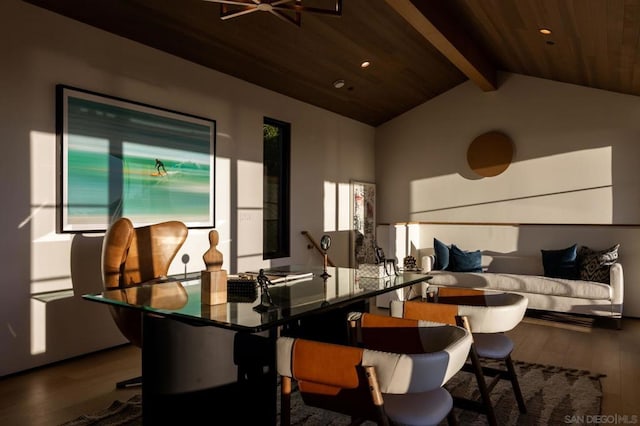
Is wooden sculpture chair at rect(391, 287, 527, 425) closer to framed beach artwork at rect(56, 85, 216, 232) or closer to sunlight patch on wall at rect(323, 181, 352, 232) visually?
framed beach artwork at rect(56, 85, 216, 232)

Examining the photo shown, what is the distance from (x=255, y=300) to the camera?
2227 millimetres

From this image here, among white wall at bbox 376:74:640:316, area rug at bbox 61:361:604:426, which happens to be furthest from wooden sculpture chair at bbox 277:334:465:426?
white wall at bbox 376:74:640:316

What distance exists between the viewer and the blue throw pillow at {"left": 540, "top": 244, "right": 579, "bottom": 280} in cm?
555

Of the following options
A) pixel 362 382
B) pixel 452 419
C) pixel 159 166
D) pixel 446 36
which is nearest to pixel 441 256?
pixel 446 36

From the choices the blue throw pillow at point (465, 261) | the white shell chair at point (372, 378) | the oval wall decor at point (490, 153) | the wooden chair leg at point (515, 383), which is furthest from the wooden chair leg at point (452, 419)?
the oval wall decor at point (490, 153)

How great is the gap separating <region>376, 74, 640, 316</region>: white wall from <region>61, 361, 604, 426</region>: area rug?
9.80 feet

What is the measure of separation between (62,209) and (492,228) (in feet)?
17.7

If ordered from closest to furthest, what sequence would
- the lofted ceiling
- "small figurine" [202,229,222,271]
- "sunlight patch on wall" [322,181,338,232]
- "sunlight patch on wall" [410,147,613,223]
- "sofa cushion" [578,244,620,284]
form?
"small figurine" [202,229,222,271], the lofted ceiling, "sofa cushion" [578,244,620,284], "sunlight patch on wall" [410,147,613,223], "sunlight patch on wall" [322,181,338,232]

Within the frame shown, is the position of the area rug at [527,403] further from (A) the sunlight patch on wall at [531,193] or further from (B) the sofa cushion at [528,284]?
(A) the sunlight patch on wall at [531,193]

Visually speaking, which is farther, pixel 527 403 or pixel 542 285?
pixel 542 285

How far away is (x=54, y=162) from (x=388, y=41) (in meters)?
3.84

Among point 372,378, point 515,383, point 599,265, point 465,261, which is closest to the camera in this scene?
point 372,378

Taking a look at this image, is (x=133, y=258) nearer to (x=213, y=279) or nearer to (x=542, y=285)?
(x=213, y=279)

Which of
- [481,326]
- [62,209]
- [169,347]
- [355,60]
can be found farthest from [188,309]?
[355,60]
